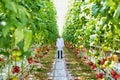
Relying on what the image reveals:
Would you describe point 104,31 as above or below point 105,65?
above

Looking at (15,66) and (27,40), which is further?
(15,66)

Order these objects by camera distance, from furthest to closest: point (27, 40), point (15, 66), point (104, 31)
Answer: point (104, 31) < point (15, 66) < point (27, 40)

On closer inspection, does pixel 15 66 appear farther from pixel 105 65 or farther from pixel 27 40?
pixel 27 40

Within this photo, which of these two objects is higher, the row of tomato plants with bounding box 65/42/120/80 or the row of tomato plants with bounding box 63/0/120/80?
the row of tomato plants with bounding box 63/0/120/80

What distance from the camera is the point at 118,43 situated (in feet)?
12.3

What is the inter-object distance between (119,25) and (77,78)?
5.61m

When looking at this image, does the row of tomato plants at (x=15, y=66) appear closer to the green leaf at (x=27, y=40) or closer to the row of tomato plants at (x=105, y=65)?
the green leaf at (x=27, y=40)

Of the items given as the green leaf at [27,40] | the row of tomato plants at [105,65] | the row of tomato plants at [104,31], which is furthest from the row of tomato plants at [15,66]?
Result: the row of tomato plants at [105,65]

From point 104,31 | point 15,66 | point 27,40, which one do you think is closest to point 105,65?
point 15,66

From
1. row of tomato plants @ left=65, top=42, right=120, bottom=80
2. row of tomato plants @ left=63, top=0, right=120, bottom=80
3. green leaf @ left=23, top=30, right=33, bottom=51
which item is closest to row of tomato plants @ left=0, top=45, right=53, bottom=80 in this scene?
green leaf @ left=23, top=30, right=33, bottom=51

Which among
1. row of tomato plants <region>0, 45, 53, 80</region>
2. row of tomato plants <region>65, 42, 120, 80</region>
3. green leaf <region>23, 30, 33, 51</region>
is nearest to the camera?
green leaf <region>23, 30, 33, 51</region>

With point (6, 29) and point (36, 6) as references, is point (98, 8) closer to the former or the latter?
point (6, 29)

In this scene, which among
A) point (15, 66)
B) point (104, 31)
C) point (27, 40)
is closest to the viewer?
point (27, 40)

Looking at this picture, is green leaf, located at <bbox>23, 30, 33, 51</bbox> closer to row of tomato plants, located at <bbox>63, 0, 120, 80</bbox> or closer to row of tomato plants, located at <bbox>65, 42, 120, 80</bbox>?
row of tomato plants, located at <bbox>63, 0, 120, 80</bbox>
